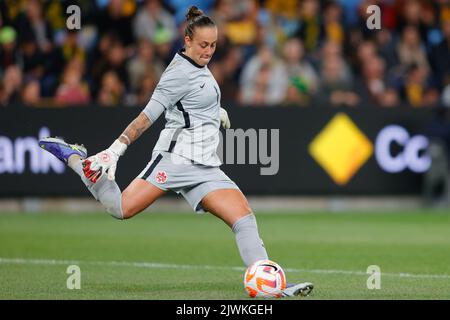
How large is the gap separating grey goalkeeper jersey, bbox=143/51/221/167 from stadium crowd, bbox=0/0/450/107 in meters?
8.73

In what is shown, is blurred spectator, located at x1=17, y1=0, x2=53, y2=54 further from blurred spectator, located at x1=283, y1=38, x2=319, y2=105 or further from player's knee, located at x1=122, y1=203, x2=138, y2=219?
player's knee, located at x1=122, y1=203, x2=138, y2=219

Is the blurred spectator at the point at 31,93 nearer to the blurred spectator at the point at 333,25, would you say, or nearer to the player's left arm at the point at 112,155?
the blurred spectator at the point at 333,25

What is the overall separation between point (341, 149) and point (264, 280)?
9.51 metres

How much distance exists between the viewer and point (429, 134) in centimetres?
1792

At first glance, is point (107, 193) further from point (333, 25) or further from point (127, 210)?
point (333, 25)

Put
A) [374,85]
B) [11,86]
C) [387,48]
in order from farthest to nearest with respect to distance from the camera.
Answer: [387,48] → [374,85] → [11,86]

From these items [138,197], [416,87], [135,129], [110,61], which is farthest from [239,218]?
[416,87]

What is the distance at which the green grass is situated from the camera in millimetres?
A: 9109

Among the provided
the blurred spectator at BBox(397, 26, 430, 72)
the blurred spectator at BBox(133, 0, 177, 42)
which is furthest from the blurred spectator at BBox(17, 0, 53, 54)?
the blurred spectator at BBox(397, 26, 430, 72)

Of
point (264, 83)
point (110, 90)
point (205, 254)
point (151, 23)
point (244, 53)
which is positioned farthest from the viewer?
point (244, 53)

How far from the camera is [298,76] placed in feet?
61.1

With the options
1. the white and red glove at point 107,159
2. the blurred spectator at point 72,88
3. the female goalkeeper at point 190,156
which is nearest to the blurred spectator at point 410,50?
the blurred spectator at point 72,88
